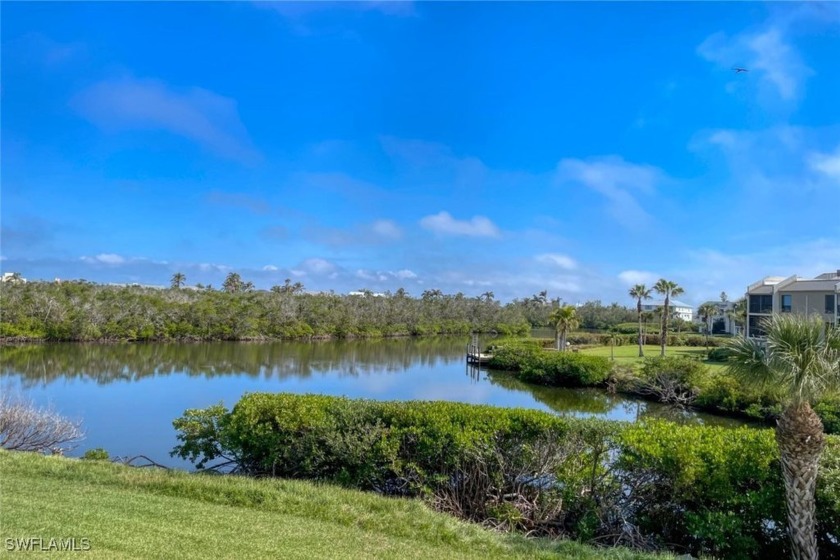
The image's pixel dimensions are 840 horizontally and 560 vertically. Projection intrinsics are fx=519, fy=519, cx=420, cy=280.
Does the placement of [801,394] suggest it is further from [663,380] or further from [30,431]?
[663,380]

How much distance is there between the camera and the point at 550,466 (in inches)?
285

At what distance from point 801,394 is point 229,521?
6.40 meters

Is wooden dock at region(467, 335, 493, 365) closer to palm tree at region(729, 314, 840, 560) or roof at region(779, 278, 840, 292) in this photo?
roof at region(779, 278, 840, 292)

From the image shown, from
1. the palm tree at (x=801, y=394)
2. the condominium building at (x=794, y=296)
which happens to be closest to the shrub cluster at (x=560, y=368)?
the condominium building at (x=794, y=296)

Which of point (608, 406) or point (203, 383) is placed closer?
point (608, 406)

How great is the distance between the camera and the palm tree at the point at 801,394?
5.70m

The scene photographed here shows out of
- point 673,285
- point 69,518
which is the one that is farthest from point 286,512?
point 673,285

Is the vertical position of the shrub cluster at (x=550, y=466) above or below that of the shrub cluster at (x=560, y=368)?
above

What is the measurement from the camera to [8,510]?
5160 millimetres

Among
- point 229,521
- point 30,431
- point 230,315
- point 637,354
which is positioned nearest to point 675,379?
point 637,354

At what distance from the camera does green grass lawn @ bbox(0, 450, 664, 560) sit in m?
4.63

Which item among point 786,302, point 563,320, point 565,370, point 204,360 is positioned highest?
point 786,302

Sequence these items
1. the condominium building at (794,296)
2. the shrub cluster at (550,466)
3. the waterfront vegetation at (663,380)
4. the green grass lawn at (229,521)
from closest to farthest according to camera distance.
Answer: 1. the green grass lawn at (229,521)
2. the shrub cluster at (550,466)
3. the waterfront vegetation at (663,380)
4. the condominium building at (794,296)

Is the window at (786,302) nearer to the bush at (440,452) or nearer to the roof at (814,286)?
the roof at (814,286)
